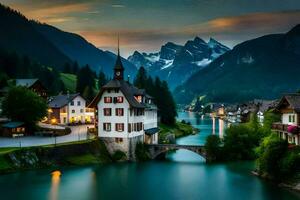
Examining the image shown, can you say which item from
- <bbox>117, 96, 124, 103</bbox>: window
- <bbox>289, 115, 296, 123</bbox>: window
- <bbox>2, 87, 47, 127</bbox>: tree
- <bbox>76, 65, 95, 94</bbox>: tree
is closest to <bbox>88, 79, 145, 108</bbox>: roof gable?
<bbox>117, 96, 124, 103</bbox>: window

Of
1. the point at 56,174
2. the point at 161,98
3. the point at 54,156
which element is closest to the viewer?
the point at 56,174

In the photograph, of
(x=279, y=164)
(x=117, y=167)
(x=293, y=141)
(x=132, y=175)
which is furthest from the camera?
(x=117, y=167)

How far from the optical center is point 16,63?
164 meters

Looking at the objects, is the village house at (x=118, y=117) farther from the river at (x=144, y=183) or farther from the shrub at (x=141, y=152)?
the river at (x=144, y=183)

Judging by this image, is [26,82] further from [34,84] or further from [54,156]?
[54,156]

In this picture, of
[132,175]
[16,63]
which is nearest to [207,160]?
[132,175]

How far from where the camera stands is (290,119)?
6081 centimetres

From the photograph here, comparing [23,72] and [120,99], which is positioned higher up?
[23,72]

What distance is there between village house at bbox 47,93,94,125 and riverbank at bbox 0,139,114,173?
116 feet

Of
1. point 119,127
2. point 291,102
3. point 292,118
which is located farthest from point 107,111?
point 291,102

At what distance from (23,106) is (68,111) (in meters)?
25.7

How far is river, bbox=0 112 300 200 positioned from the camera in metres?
51.2

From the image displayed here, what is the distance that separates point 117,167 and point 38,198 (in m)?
22.1

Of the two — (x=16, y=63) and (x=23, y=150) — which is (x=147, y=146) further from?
(x=16, y=63)
